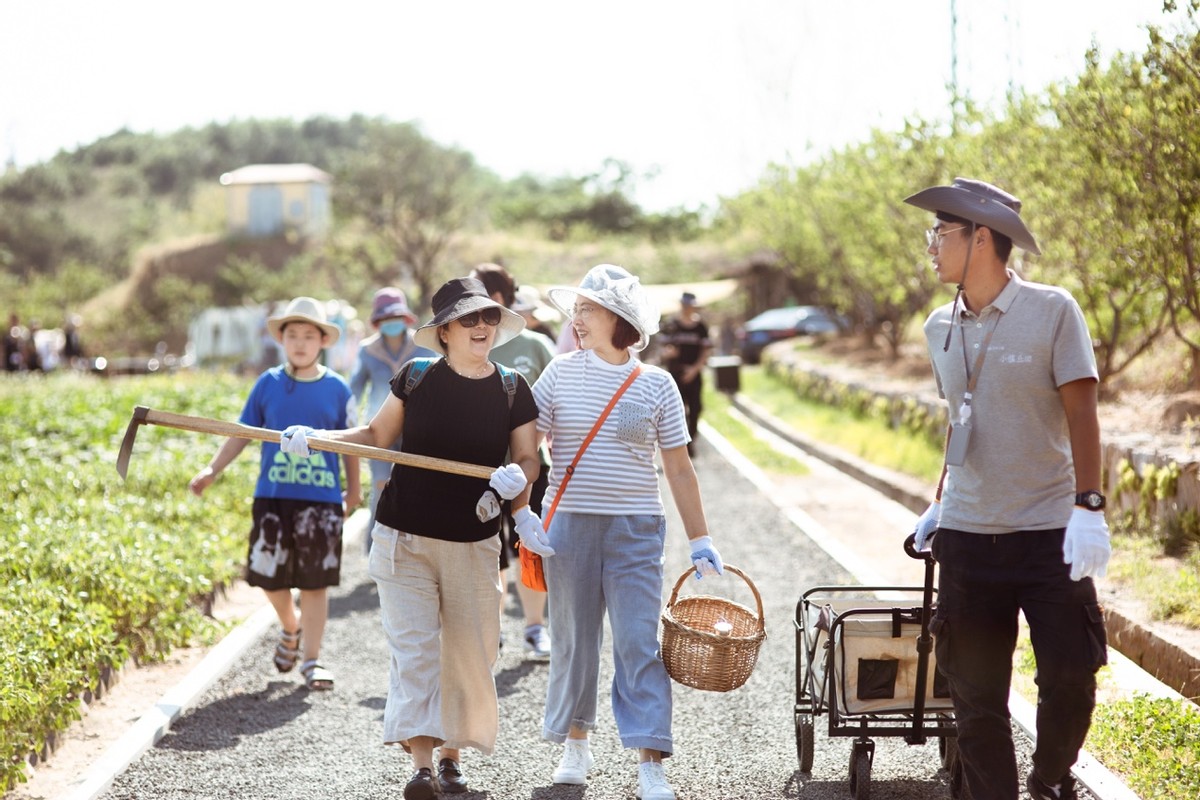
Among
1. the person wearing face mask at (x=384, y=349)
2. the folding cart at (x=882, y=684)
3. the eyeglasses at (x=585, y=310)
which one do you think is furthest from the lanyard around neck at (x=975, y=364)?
the person wearing face mask at (x=384, y=349)

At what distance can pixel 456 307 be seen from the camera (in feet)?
16.1

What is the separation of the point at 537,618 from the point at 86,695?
7.39 feet

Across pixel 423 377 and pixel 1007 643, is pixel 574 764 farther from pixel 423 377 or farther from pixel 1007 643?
pixel 1007 643

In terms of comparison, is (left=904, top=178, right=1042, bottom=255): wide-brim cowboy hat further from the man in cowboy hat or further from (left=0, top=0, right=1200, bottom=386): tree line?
(left=0, top=0, right=1200, bottom=386): tree line

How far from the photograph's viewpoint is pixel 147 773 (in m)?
5.33

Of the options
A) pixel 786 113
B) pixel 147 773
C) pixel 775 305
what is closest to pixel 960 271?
pixel 147 773

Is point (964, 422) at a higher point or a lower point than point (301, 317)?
lower

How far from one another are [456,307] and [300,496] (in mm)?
2154

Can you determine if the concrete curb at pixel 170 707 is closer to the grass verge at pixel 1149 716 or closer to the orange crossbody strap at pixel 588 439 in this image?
the orange crossbody strap at pixel 588 439

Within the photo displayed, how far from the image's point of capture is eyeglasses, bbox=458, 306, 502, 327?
4.92 metres

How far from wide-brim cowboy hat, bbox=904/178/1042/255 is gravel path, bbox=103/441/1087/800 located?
2.01m

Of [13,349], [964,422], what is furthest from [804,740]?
[13,349]

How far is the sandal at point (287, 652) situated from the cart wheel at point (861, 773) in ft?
10.2

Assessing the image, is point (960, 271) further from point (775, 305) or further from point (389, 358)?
point (775, 305)
